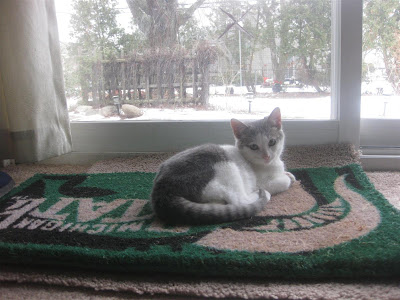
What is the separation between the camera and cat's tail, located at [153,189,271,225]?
1.05 meters

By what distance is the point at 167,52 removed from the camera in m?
1.85

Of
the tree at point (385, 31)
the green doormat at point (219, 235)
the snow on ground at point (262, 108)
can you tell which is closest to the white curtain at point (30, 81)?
the green doormat at point (219, 235)

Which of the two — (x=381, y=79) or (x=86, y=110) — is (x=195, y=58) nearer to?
(x=86, y=110)

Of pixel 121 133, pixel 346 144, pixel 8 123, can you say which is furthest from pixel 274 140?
pixel 8 123

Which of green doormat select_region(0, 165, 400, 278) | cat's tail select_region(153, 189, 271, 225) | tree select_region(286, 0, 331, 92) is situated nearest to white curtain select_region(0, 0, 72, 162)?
green doormat select_region(0, 165, 400, 278)

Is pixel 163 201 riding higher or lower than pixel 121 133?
lower

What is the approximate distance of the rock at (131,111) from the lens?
76.7 inches

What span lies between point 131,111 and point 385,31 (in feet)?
4.50

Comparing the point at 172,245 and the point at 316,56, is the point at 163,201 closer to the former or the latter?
the point at 172,245

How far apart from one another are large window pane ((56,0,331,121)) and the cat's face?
0.46m

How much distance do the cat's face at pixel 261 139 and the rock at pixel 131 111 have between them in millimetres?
717

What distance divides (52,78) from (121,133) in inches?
17.8

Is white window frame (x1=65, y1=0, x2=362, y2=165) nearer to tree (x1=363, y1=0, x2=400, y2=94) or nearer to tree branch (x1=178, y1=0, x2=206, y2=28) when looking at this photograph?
tree (x1=363, y1=0, x2=400, y2=94)

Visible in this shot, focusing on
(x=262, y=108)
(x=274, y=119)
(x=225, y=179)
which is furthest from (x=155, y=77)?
(x=225, y=179)
